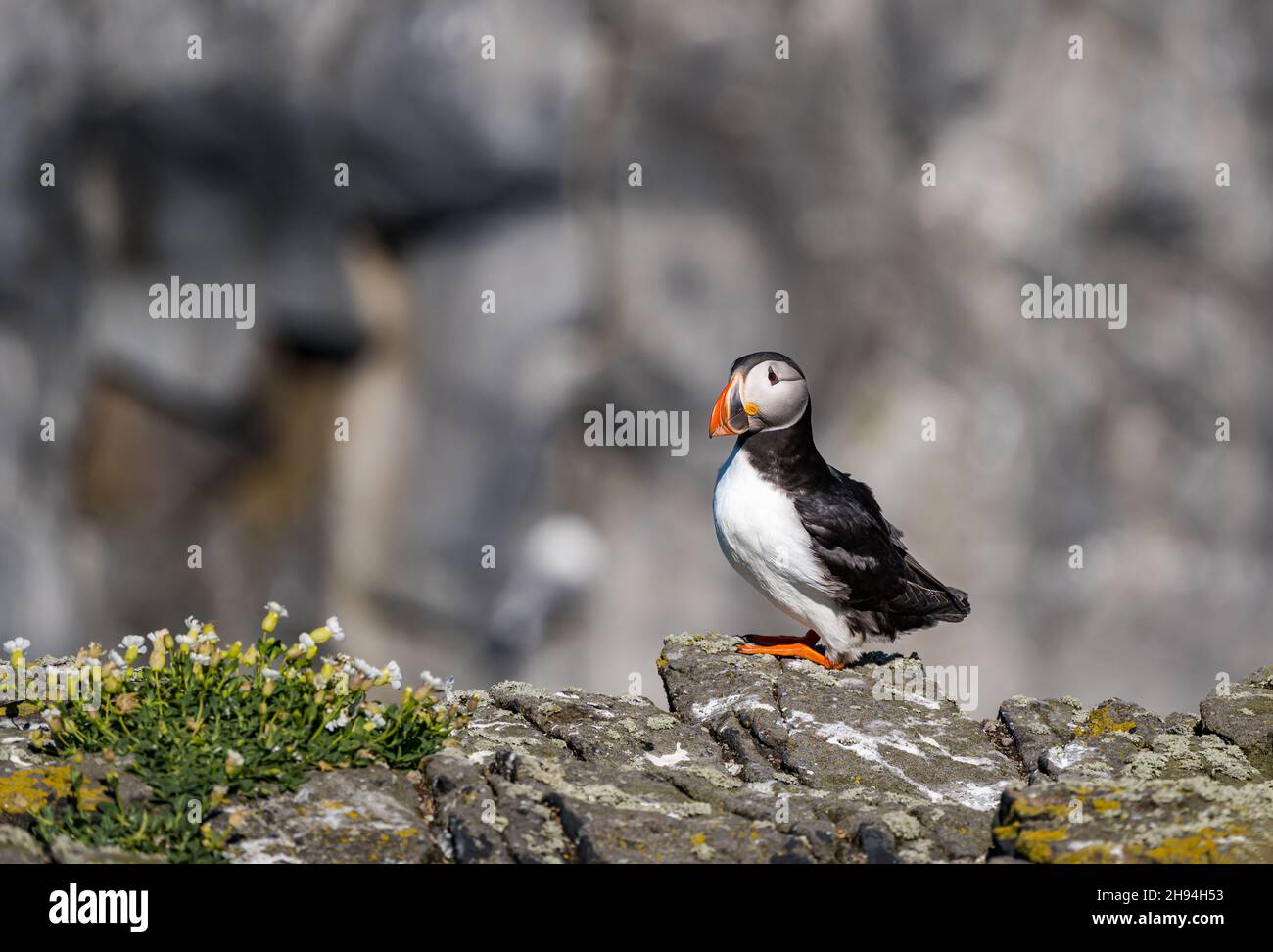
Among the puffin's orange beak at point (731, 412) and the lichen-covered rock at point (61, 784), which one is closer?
the lichen-covered rock at point (61, 784)

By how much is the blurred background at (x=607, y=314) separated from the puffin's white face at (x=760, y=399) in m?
9.94

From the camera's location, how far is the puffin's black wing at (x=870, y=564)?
6660 millimetres

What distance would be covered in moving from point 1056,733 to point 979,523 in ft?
36.6

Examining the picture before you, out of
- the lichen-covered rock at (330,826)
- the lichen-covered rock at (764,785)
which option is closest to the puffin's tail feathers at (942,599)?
the lichen-covered rock at (764,785)

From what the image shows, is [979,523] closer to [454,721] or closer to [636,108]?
[636,108]

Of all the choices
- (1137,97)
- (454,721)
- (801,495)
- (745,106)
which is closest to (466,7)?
(745,106)

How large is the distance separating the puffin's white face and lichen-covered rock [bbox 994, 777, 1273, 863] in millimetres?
2548

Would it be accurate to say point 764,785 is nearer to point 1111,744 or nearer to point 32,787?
point 1111,744

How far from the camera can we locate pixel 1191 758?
5.59 m

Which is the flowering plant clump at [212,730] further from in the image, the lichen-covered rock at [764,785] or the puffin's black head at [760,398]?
the puffin's black head at [760,398]

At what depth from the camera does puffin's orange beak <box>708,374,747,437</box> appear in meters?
6.62

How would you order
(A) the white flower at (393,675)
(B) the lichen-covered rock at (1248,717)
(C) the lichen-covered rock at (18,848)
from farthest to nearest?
(B) the lichen-covered rock at (1248,717)
(A) the white flower at (393,675)
(C) the lichen-covered rock at (18,848)

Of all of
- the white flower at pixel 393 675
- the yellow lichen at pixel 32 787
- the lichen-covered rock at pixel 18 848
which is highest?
the white flower at pixel 393 675
